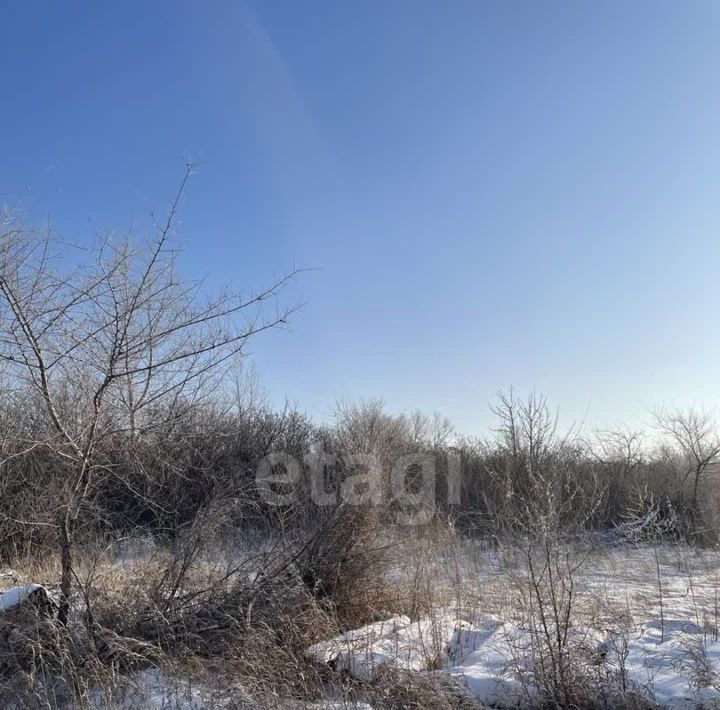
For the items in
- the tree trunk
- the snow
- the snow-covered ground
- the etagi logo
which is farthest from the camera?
the etagi logo

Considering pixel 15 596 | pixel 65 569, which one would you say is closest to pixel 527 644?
pixel 65 569

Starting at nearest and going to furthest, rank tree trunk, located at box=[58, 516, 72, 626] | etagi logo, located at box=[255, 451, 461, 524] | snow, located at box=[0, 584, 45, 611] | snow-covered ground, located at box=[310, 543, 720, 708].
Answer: snow-covered ground, located at box=[310, 543, 720, 708]
tree trunk, located at box=[58, 516, 72, 626]
snow, located at box=[0, 584, 45, 611]
etagi logo, located at box=[255, 451, 461, 524]

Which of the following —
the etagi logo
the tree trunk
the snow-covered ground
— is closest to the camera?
the snow-covered ground

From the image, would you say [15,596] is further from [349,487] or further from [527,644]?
[527,644]

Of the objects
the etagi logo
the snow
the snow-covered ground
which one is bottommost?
the snow-covered ground

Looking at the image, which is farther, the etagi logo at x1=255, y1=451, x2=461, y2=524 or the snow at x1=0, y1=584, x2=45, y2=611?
the etagi logo at x1=255, y1=451, x2=461, y2=524

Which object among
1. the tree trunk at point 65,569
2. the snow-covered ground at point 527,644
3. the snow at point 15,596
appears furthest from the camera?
the snow at point 15,596

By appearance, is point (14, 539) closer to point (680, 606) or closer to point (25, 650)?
point (25, 650)

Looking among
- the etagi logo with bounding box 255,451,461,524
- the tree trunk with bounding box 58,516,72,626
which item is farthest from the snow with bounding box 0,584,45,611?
the etagi logo with bounding box 255,451,461,524

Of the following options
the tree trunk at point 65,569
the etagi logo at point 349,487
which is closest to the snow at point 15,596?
the tree trunk at point 65,569

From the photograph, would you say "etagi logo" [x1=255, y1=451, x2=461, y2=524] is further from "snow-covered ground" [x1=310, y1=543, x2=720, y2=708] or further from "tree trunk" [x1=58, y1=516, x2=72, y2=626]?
"tree trunk" [x1=58, y1=516, x2=72, y2=626]

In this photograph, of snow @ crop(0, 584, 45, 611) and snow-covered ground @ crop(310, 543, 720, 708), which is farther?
snow @ crop(0, 584, 45, 611)

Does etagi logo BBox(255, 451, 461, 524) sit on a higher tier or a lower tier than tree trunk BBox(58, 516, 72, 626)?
higher

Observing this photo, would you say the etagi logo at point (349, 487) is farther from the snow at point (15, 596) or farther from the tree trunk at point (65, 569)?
the snow at point (15, 596)
